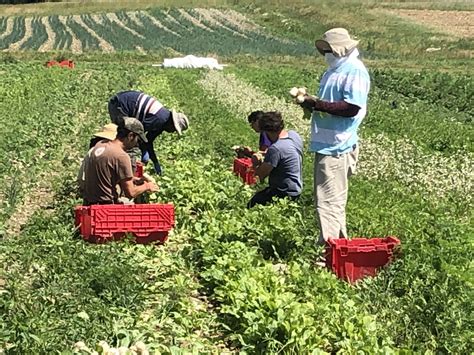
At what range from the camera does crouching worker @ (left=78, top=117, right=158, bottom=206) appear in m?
7.50

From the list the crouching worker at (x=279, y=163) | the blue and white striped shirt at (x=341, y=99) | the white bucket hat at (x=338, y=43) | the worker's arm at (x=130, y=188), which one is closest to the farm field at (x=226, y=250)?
the crouching worker at (x=279, y=163)

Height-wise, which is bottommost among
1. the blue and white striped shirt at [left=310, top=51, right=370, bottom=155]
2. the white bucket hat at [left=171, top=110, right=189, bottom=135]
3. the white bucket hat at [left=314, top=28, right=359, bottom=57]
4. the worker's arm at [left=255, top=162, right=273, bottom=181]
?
the worker's arm at [left=255, top=162, right=273, bottom=181]

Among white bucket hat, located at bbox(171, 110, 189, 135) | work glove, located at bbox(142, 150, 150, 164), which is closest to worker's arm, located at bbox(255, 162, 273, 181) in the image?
white bucket hat, located at bbox(171, 110, 189, 135)

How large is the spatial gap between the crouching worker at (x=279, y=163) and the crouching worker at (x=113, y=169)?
1167mm

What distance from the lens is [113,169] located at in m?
7.57

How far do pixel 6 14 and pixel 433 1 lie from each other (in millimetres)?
35665

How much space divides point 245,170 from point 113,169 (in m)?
2.69

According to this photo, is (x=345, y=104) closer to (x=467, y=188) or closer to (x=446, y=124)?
(x=467, y=188)

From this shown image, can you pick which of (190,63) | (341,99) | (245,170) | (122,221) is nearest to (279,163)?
(341,99)

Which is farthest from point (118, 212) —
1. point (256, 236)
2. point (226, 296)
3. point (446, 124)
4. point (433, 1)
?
point (433, 1)

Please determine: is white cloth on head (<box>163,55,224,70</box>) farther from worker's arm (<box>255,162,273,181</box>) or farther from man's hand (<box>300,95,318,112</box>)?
man's hand (<box>300,95,318,112</box>)

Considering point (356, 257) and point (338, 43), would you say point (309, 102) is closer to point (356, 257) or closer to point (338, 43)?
point (338, 43)

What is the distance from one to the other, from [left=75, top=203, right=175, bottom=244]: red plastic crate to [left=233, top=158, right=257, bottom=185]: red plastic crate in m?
2.56

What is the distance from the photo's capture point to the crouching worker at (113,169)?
750 centimetres
